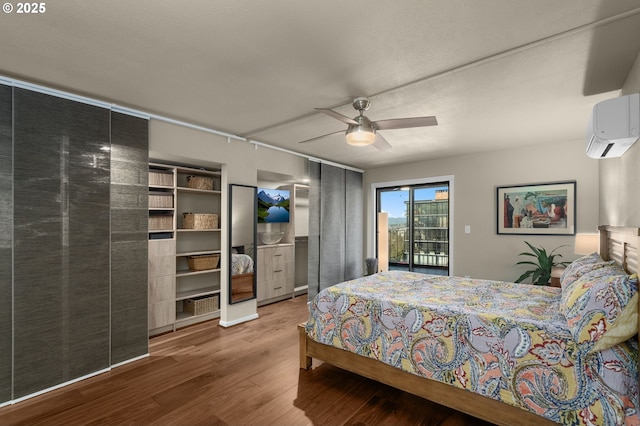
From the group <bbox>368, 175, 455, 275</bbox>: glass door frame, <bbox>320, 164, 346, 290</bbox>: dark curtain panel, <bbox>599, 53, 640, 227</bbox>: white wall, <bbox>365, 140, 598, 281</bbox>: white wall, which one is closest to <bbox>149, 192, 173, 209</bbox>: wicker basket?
<bbox>320, 164, 346, 290</bbox>: dark curtain panel

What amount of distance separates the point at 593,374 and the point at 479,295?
1.06m

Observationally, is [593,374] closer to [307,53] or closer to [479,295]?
[479,295]

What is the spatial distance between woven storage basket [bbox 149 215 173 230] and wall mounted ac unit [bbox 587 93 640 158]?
4260 mm

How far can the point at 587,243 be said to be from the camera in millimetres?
3516

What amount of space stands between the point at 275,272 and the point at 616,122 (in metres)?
4.44

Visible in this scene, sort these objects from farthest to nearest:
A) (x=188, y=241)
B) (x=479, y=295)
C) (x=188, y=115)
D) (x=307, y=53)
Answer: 1. (x=188, y=241)
2. (x=188, y=115)
3. (x=479, y=295)
4. (x=307, y=53)

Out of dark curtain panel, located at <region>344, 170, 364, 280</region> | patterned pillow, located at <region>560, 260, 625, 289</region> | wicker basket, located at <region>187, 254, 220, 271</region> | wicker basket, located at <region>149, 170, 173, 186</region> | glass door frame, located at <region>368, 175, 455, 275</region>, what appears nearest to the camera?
patterned pillow, located at <region>560, 260, 625, 289</region>

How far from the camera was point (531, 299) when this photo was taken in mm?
2564

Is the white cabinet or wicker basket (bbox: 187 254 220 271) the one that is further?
the white cabinet

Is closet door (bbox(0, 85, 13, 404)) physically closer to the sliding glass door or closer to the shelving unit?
the shelving unit

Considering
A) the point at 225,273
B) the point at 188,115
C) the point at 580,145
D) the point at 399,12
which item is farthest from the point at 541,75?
the point at 225,273

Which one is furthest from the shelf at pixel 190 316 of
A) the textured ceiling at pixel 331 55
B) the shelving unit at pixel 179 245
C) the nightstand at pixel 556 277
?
the nightstand at pixel 556 277

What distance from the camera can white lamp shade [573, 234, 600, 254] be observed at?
11.3ft

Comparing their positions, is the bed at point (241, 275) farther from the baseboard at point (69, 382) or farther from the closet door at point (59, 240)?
the closet door at point (59, 240)
